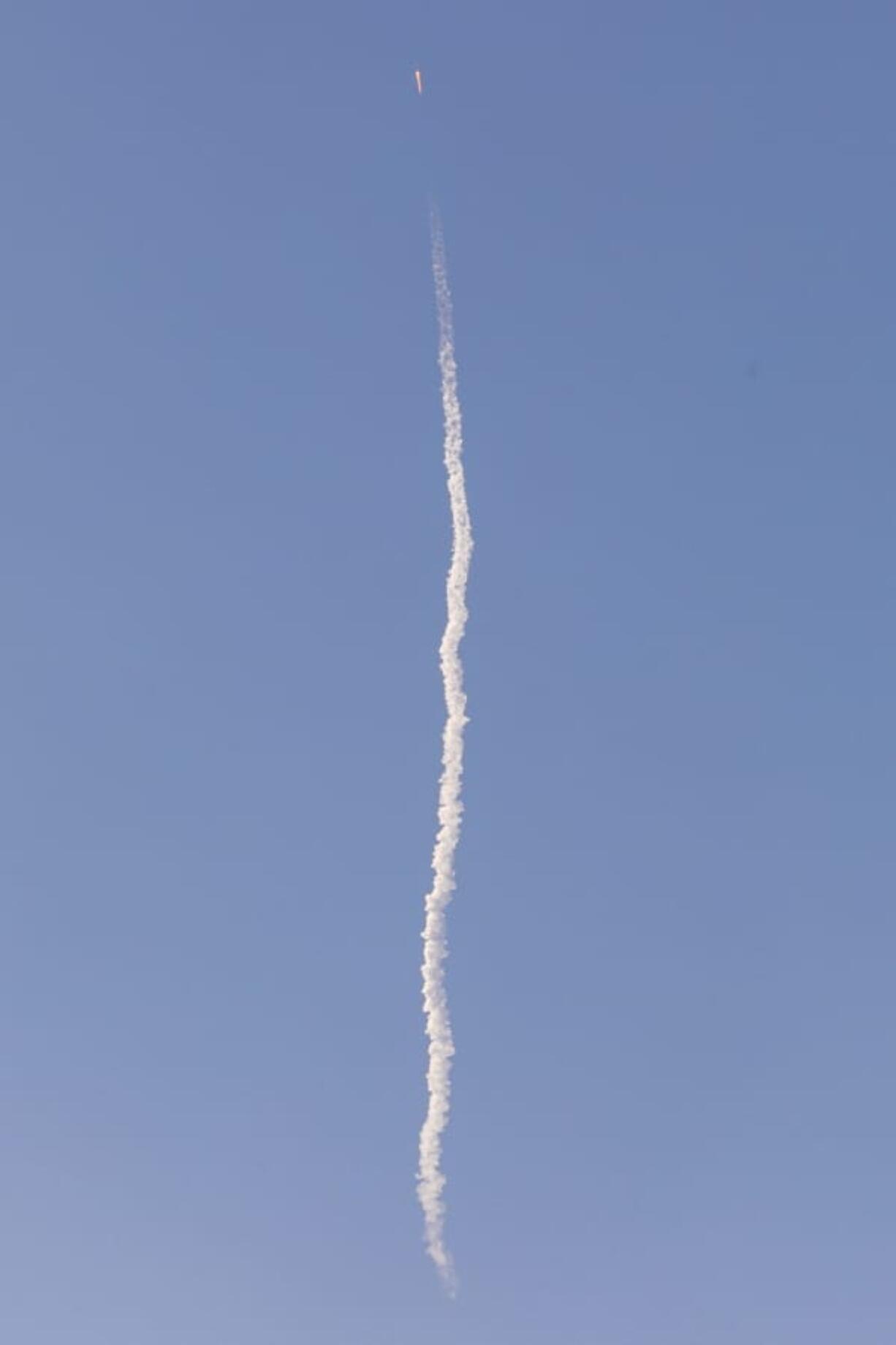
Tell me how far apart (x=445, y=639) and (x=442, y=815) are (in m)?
8.28

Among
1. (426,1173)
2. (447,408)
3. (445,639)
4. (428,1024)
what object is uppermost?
(447,408)

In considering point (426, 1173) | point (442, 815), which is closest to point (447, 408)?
point (442, 815)

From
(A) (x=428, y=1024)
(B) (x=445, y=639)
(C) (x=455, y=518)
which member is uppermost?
(C) (x=455, y=518)

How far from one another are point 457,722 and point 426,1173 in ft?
68.1

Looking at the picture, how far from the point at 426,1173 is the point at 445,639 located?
80.5 ft

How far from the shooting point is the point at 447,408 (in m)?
85.1

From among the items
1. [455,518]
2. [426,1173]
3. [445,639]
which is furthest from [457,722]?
[426,1173]

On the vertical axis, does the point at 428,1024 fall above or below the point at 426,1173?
above

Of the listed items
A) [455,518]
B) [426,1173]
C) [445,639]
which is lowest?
[426,1173]

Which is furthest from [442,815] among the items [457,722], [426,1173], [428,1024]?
[426,1173]

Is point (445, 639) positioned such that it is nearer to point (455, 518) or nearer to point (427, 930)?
point (455, 518)

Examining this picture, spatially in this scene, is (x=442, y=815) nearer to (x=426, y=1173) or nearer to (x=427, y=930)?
(x=427, y=930)

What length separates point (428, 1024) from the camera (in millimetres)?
83188

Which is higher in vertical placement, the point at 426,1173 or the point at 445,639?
the point at 445,639
